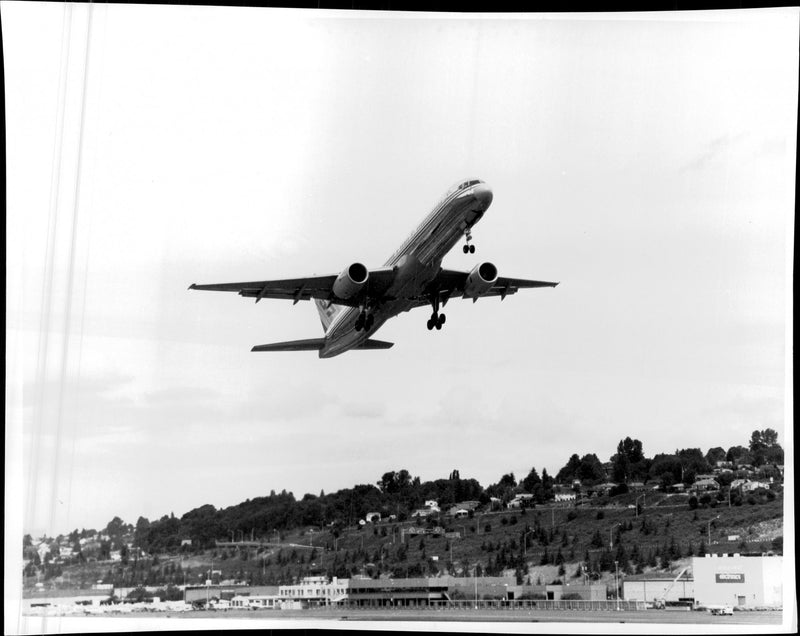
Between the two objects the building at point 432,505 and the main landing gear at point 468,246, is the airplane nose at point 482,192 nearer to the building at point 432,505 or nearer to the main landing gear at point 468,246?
the main landing gear at point 468,246

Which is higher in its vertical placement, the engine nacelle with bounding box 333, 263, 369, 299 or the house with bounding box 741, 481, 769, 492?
the engine nacelle with bounding box 333, 263, 369, 299

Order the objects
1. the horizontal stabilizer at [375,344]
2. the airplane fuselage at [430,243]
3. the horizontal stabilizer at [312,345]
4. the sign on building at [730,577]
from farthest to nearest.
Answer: the horizontal stabilizer at [375,344] < the horizontal stabilizer at [312,345] < the airplane fuselage at [430,243] < the sign on building at [730,577]

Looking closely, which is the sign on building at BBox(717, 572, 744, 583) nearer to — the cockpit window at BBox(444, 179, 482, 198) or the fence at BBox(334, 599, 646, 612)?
the fence at BBox(334, 599, 646, 612)

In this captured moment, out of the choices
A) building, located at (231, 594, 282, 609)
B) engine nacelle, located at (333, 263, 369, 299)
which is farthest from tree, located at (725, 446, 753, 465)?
building, located at (231, 594, 282, 609)

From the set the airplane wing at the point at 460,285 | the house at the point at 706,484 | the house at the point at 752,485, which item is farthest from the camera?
the house at the point at 706,484

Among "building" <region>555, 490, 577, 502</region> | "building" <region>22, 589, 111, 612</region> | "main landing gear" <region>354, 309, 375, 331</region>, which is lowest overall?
"building" <region>22, 589, 111, 612</region>

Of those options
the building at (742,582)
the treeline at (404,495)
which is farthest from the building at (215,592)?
the building at (742,582)
